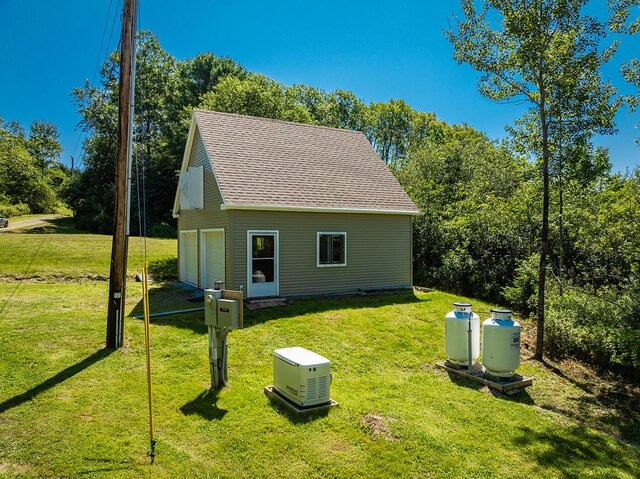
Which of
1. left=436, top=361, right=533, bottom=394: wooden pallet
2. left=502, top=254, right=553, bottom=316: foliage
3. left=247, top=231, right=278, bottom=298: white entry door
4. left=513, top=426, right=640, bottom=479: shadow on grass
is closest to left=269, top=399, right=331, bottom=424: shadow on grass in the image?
left=513, top=426, right=640, bottom=479: shadow on grass

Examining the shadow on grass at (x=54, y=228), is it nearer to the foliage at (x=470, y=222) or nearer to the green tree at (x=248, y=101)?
the green tree at (x=248, y=101)

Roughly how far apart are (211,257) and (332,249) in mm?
3857

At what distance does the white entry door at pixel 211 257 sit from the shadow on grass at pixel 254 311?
0.52m

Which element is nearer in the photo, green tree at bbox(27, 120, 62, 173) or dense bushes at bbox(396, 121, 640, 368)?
dense bushes at bbox(396, 121, 640, 368)

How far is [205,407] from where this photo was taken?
569 cm

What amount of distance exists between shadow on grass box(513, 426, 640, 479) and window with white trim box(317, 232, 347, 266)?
26.6 feet

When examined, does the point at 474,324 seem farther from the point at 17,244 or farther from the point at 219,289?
→ the point at 17,244

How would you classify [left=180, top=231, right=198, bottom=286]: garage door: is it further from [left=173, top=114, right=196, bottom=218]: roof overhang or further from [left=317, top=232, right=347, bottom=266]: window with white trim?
[left=317, top=232, right=347, bottom=266]: window with white trim

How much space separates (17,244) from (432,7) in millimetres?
18914

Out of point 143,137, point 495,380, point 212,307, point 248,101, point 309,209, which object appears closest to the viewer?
point 212,307

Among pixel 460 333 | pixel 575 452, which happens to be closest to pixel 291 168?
pixel 460 333

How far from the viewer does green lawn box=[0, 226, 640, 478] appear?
15.0 feet

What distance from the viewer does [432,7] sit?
12.5 metres

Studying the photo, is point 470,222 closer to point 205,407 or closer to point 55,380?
point 205,407
